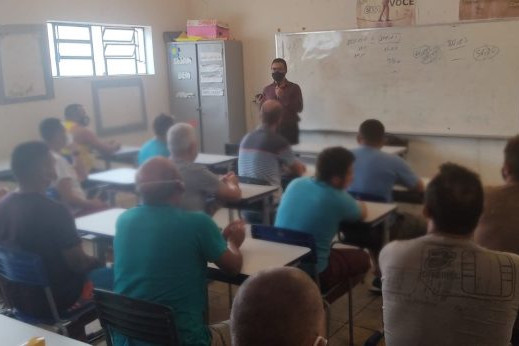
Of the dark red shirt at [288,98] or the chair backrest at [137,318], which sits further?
the chair backrest at [137,318]

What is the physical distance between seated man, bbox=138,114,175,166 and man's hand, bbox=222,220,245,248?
2.62 feet

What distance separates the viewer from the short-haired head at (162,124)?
1405 mm

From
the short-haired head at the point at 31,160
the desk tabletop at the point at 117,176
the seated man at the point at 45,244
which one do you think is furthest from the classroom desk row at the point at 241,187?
the seated man at the point at 45,244

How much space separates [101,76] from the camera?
1.19m

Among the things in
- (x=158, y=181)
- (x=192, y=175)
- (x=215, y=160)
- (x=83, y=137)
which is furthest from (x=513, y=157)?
(x=83, y=137)

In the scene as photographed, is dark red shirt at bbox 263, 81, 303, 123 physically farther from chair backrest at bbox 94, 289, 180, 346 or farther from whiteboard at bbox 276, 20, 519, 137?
whiteboard at bbox 276, 20, 519, 137

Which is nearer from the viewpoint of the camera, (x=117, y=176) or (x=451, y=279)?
(x=117, y=176)

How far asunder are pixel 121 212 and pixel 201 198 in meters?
0.38

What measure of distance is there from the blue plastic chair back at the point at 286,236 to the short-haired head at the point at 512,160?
0.86 meters

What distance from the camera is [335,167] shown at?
8.46ft

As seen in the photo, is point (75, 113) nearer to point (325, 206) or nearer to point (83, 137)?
point (83, 137)

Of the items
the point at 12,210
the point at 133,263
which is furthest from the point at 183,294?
the point at 12,210

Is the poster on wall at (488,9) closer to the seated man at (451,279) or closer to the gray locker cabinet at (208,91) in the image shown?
the gray locker cabinet at (208,91)

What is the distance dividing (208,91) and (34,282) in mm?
1078
